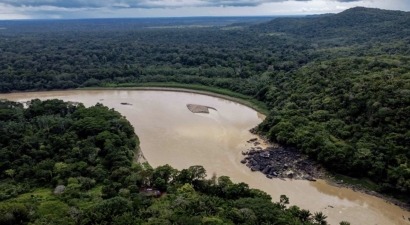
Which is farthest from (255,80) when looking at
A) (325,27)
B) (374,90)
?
(325,27)

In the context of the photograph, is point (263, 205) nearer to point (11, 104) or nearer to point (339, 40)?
point (11, 104)

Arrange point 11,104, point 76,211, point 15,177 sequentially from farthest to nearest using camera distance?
1. point 11,104
2. point 15,177
3. point 76,211

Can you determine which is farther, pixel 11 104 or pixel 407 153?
pixel 11 104

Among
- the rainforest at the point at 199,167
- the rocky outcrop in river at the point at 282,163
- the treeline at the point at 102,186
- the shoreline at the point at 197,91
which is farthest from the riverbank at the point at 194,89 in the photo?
the treeline at the point at 102,186

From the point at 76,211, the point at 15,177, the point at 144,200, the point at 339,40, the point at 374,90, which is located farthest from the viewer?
the point at 339,40

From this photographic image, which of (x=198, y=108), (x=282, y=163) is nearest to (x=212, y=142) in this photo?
(x=282, y=163)

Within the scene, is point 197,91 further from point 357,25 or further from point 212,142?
point 357,25
